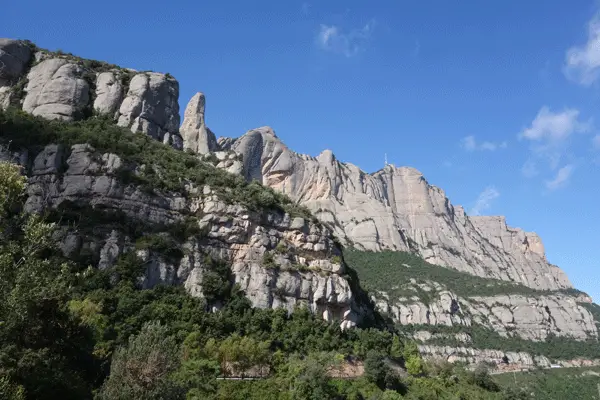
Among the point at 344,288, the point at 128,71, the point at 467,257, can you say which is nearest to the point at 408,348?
the point at 344,288

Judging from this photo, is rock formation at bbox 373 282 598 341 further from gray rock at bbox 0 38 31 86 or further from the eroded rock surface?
gray rock at bbox 0 38 31 86

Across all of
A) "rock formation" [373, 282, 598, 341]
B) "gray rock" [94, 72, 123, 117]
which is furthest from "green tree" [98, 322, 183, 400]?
"rock formation" [373, 282, 598, 341]

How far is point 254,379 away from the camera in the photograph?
131ft

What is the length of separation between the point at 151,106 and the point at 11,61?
18858 mm

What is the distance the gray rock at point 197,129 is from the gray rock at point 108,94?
26183 millimetres

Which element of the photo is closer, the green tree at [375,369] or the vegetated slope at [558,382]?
the green tree at [375,369]

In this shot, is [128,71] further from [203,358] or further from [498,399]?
[498,399]

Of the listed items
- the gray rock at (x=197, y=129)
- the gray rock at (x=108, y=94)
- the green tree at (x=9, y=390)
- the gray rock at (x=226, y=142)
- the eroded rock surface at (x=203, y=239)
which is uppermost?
the gray rock at (x=226, y=142)

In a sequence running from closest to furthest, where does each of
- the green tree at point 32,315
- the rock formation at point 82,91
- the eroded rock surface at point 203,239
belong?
the green tree at point 32,315 → the eroded rock surface at point 203,239 → the rock formation at point 82,91

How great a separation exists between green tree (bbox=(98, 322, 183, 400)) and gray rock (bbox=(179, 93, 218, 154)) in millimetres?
69005

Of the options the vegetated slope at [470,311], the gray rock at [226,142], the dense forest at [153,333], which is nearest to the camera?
the dense forest at [153,333]

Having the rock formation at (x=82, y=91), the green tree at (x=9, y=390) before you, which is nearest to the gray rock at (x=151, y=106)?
the rock formation at (x=82, y=91)

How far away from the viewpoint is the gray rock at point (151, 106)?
63.9 metres

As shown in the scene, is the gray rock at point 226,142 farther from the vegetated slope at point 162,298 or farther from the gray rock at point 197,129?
the vegetated slope at point 162,298
